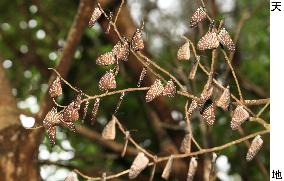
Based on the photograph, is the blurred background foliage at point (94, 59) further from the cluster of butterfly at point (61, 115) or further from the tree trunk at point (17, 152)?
the cluster of butterfly at point (61, 115)

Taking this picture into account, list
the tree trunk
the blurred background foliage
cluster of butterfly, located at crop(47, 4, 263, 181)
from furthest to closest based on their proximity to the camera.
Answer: the blurred background foliage
the tree trunk
cluster of butterfly, located at crop(47, 4, 263, 181)

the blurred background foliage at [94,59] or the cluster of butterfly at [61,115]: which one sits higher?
the blurred background foliage at [94,59]

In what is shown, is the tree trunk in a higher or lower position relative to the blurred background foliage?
lower

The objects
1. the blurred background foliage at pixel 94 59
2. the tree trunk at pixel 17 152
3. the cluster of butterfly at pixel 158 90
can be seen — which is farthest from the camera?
the blurred background foliage at pixel 94 59

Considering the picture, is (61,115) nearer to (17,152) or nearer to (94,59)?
(17,152)

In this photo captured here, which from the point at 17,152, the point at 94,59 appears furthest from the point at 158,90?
the point at 94,59

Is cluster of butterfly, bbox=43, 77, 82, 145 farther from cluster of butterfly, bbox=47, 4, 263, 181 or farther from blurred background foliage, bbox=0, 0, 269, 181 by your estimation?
blurred background foliage, bbox=0, 0, 269, 181

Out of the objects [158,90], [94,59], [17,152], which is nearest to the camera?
[158,90]

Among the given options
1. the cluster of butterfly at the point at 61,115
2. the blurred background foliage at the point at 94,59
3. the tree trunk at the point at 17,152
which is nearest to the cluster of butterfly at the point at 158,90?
the cluster of butterfly at the point at 61,115

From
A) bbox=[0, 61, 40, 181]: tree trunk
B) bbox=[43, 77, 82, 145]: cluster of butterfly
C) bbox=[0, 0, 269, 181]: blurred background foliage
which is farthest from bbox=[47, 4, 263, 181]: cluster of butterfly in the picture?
bbox=[0, 0, 269, 181]: blurred background foliage

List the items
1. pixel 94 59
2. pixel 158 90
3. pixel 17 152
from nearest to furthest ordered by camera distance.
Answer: pixel 158 90
pixel 17 152
pixel 94 59

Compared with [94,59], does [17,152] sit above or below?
below

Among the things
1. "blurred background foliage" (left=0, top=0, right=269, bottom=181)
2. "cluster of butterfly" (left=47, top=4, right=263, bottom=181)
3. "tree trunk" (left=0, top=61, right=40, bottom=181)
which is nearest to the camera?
"cluster of butterfly" (left=47, top=4, right=263, bottom=181)
